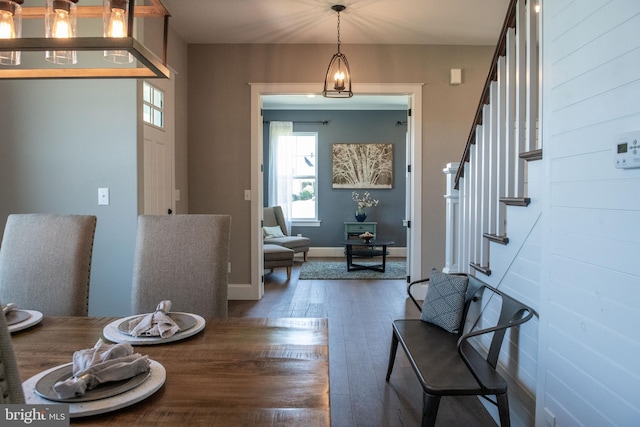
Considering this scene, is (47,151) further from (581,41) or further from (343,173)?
(343,173)

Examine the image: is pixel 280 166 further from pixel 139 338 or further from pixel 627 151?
pixel 627 151

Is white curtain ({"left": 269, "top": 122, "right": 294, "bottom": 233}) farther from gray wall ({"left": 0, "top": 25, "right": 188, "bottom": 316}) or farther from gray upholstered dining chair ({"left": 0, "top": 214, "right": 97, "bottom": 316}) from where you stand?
gray upholstered dining chair ({"left": 0, "top": 214, "right": 97, "bottom": 316})

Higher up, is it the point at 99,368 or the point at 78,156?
the point at 78,156

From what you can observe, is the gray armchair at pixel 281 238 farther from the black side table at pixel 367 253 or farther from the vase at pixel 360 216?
the vase at pixel 360 216

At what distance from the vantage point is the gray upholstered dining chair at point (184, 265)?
1759 millimetres

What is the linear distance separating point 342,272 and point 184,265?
183 inches

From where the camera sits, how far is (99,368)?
95 centimetres

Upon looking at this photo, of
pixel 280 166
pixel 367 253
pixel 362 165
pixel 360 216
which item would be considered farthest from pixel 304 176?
pixel 367 253

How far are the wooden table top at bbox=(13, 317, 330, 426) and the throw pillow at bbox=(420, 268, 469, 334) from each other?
1.10m

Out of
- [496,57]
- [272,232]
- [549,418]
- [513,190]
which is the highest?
[496,57]

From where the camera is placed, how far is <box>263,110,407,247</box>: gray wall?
7855mm

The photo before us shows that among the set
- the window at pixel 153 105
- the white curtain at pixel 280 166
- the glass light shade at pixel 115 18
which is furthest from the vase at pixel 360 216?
the glass light shade at pixel 115 18

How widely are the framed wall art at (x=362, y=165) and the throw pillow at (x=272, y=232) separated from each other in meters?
1.42

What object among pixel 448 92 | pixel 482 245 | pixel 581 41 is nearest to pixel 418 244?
pixel 448 92
